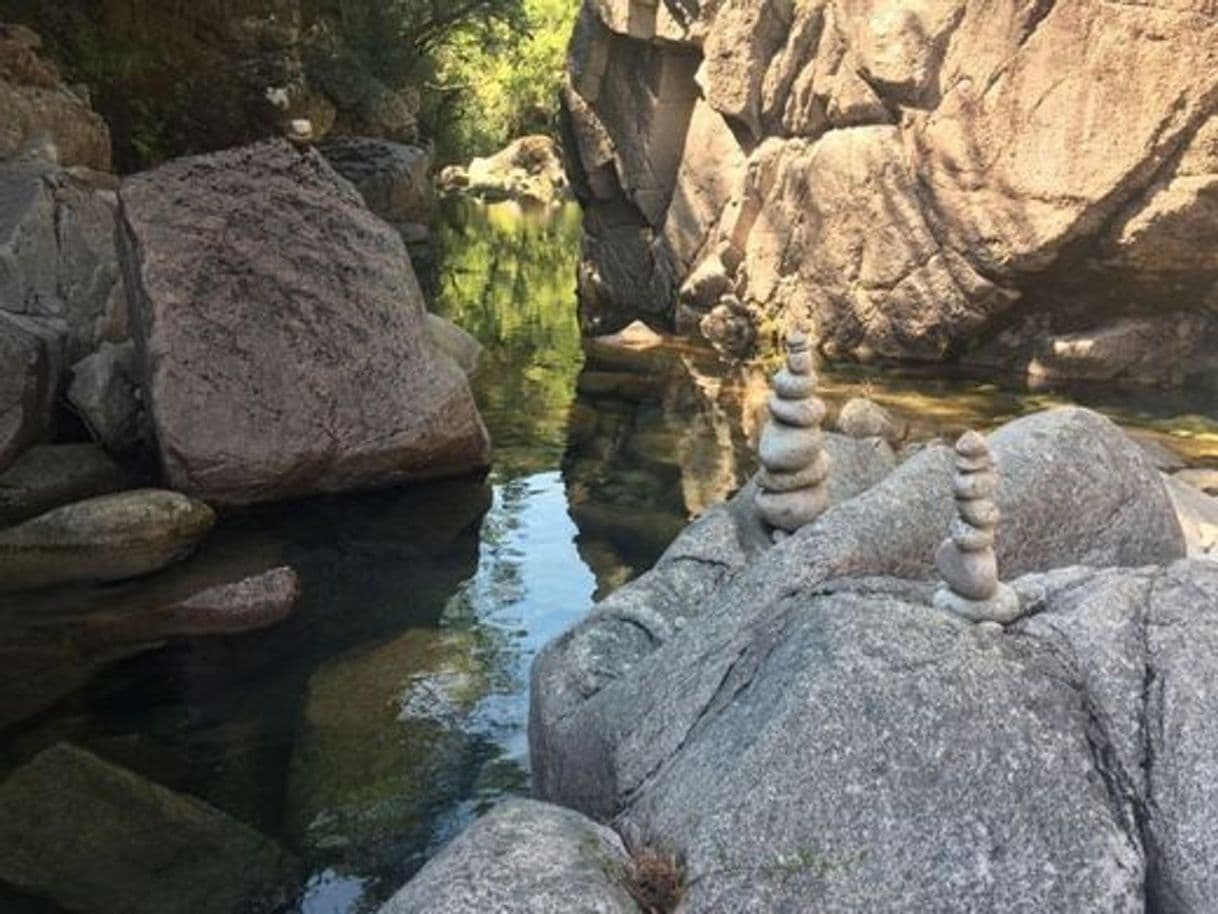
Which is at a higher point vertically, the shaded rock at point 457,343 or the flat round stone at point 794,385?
the flat round stone at point 794,385

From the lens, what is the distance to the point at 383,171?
→ 28.1 m

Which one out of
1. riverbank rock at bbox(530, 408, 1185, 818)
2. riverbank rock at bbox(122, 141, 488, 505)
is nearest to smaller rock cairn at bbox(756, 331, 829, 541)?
riverbank rock at bbox(530, 408, 1185, 818)

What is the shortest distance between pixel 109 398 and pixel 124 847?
6.18 meters

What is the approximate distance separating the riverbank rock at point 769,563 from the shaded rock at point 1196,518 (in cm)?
46

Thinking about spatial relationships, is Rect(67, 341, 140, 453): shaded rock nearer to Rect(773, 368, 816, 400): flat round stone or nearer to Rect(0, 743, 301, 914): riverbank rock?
Rect(0, 743, 301, 914): riverbank rock

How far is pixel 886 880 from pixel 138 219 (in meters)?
9.25

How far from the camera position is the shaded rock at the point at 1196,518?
6840 mm

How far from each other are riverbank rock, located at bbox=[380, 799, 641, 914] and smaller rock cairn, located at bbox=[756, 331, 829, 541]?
2.54 m

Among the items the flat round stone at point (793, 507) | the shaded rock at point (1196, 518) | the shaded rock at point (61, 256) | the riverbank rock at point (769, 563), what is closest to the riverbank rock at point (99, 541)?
the shaded rock at point (61, 256)

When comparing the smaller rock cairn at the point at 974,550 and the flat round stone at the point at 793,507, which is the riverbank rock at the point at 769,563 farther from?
the smaller rock cairn at the point at 974,550

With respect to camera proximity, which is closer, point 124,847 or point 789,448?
point 124,847

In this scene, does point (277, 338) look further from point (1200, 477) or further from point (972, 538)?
point (1200, 477)

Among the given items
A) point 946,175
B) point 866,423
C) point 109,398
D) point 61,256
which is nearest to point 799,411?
point 866,423

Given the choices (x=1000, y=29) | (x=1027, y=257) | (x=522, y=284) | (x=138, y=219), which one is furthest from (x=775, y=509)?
(x=522, y=284)
